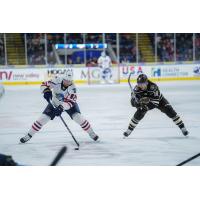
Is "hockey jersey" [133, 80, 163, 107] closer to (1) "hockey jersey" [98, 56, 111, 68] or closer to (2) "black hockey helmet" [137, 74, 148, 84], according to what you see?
(2) "black hockey helmet" [137, 74, 148, 84]

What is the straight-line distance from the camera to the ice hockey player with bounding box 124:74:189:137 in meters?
3.97

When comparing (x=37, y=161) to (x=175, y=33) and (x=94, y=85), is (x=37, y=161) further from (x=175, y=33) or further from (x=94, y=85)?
(x=94, y=85)

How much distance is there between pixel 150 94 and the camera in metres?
4.02

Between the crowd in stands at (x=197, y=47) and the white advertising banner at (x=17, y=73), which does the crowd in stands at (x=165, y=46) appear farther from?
the white advertising banner at (x=17, y=73)

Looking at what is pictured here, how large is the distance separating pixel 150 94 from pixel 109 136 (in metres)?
0.48

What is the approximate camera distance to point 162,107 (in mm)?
4141

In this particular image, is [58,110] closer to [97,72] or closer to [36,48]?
[36,48]

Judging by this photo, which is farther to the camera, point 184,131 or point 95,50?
point 95,50

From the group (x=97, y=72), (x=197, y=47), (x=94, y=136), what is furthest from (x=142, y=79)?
(x=97, y=72)

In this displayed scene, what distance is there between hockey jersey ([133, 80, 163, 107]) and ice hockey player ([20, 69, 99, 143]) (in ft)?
1.55

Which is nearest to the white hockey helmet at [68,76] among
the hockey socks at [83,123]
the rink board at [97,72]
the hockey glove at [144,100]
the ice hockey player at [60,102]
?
the ice hockey player at [60,102]
